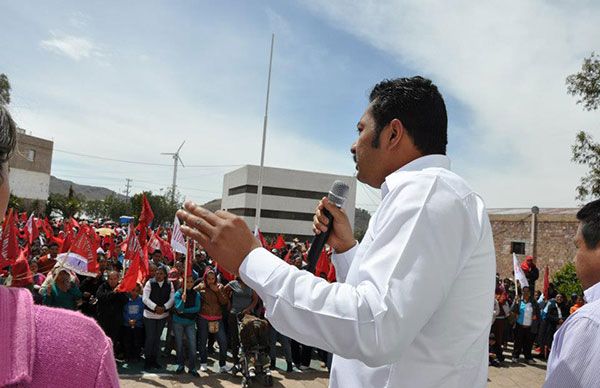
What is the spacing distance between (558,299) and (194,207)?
43.5 ft

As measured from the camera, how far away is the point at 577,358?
1673mm

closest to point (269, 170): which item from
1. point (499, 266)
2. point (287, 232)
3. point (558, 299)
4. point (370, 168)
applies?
point (287, 232)

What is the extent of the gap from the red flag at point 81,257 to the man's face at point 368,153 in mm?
7489

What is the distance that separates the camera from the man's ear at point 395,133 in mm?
1582

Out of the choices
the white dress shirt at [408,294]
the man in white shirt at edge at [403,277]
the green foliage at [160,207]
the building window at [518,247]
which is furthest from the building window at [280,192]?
the white dress shirt at [408,294]

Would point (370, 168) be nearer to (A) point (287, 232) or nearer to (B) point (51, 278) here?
(B) point (51, 278)

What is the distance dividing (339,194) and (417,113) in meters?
0.54

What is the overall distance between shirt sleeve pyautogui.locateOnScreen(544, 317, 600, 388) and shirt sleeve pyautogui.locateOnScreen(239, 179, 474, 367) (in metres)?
0.79

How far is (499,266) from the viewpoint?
2505cm

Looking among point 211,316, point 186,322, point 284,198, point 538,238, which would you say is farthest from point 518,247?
point 284,198

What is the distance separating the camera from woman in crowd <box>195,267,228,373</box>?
8.72 m

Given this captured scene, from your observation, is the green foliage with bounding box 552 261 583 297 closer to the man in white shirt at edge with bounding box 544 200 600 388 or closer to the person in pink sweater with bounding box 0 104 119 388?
the man in white shirt at edge with bounding box 544 200 600 388

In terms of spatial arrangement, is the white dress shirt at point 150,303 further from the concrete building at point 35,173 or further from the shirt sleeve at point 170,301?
the concrete building at point 35,173

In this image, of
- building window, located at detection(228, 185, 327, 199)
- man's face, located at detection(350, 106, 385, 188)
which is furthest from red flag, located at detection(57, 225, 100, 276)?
building window, located at detection(228, 185, 327, 199)
